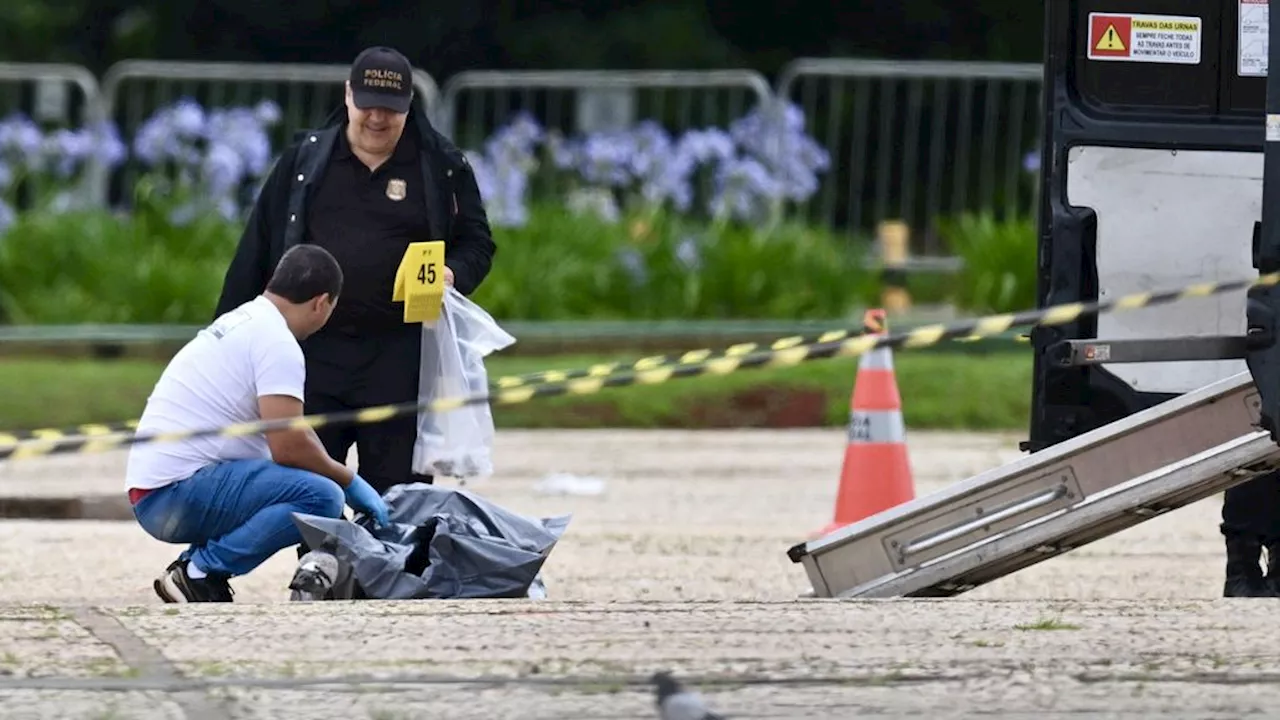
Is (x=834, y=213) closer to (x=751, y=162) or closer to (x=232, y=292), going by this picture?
(x=751, y=162)

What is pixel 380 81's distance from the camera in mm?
7934

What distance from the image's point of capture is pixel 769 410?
1433 cm

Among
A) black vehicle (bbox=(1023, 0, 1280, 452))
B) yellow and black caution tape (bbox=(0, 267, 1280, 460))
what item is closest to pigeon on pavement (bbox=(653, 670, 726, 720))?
yellow and black caution tape (bbox=(0, 267, 1280, 460))

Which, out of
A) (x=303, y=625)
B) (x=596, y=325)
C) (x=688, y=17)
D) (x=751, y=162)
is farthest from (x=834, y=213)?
(x=303, y=625)

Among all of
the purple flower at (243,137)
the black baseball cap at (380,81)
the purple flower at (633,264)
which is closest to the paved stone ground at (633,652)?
the black baseball cap at (380,81)

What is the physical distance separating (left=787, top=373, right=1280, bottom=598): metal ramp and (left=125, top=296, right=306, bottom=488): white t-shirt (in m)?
1.55

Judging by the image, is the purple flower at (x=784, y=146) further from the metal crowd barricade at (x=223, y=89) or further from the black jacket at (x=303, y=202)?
the black jacket at (x=303, y=202)

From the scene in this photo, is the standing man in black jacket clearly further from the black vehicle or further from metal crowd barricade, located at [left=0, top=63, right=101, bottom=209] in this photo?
metal crowd barricade, located at [left=0, top=63, right=101, bottom=209]

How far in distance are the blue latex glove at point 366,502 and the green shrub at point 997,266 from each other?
9345mm

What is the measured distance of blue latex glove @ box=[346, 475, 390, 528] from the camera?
24.6ft

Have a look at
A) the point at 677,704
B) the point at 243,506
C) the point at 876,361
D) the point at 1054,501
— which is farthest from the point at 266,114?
the point at 677,704

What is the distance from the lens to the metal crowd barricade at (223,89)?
17391 millimetres

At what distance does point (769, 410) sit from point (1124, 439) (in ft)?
23.7

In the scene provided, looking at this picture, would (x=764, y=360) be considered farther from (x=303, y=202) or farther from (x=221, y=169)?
(x=221, y=169)
